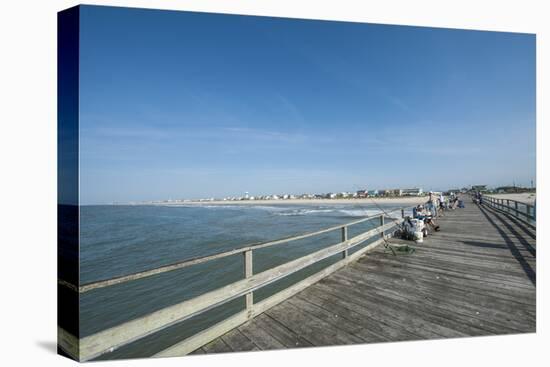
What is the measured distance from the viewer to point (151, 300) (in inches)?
193

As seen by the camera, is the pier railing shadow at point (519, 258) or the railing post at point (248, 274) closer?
the railing post at point (248, 274)

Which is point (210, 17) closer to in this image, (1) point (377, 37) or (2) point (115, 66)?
(2) point (115, 66)

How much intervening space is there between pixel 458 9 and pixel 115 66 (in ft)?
12.0

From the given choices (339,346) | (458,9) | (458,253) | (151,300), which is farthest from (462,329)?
(151,300)

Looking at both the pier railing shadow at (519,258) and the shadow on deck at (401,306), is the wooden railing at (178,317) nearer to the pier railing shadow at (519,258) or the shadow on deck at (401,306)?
the shadow on deck at (401,306)

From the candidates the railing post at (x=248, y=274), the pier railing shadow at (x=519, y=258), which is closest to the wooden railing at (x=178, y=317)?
the railing post at (x=248, y=274)

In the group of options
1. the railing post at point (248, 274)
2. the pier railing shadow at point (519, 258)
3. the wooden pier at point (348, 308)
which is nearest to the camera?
the wooden pier at point (348, 308)

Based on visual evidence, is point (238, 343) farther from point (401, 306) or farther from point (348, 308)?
point (401, 306)

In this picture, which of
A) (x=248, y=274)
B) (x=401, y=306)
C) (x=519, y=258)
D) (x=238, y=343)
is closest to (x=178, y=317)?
(x=238, y=343)

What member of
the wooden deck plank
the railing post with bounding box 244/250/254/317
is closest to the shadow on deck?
the wooden deck plank

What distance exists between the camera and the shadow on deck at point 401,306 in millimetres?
1926

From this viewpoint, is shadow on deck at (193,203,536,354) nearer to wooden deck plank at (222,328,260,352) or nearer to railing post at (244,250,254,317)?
wooden deck plank at (222,328,260,352)

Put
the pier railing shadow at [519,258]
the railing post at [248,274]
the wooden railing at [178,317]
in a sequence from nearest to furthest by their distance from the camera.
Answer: the wooden railing at [178,317], the railing post at [248,274], the pier railing shadow at [519,258]

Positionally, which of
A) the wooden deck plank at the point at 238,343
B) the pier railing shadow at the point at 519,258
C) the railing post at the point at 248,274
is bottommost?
the wooden deck plank at the point at 238,343
